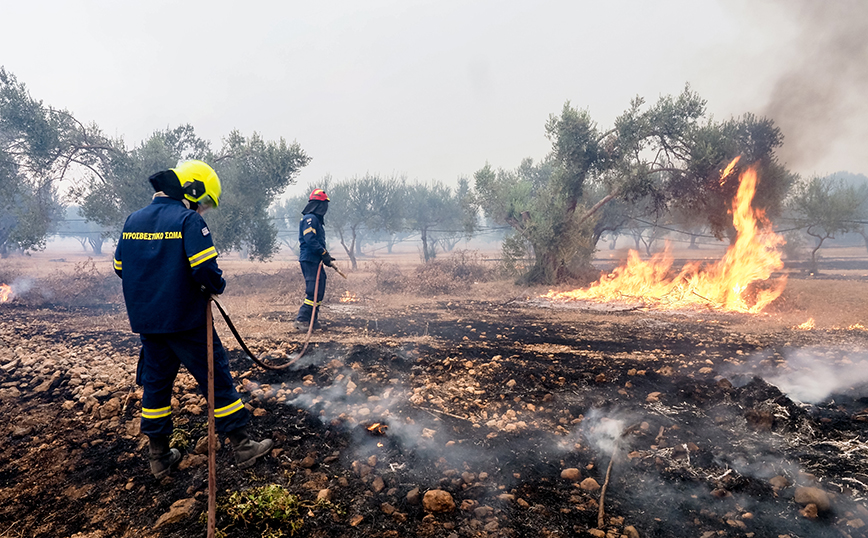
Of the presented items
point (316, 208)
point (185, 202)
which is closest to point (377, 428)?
point (185, 202)

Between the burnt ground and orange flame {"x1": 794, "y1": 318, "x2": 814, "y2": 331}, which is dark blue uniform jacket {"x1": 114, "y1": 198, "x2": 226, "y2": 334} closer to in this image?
the burnt ground

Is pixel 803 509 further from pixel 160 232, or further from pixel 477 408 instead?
pixel 160 232

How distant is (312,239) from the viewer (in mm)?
7684

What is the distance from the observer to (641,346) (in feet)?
20.9

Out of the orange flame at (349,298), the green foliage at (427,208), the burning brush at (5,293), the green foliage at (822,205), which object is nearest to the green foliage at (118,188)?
the burning brush at (5,293)

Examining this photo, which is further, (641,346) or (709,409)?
(641,346)

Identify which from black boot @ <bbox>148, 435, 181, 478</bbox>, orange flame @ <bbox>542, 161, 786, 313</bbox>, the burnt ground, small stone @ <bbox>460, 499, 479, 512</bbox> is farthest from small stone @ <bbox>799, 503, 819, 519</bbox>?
orange flame @ <bbox>542, 161, 786, 313</bbox>

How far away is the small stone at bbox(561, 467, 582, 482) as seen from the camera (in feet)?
9.32

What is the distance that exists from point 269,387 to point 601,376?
3.77 m

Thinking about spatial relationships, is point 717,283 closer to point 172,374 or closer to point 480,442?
point 480,442

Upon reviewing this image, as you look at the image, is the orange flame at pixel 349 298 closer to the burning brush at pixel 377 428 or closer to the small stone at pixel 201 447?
the burning brush at pixel 377 428

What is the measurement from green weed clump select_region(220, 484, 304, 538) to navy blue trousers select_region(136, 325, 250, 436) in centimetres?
67

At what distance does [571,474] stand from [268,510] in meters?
1.99

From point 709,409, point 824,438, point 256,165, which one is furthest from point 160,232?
point 256,165
